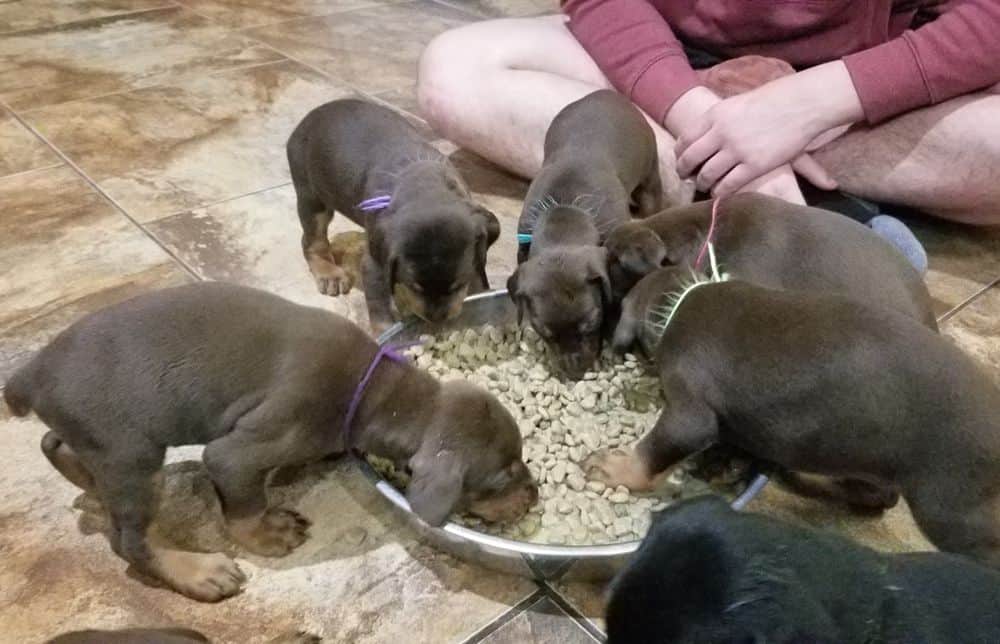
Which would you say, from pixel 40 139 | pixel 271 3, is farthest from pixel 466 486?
pixel 271 3

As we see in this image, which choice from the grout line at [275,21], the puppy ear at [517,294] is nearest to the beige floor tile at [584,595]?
the puppy ear at [517,294]

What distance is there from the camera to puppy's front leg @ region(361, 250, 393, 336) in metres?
2.54

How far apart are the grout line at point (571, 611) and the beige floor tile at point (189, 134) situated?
2.03 m

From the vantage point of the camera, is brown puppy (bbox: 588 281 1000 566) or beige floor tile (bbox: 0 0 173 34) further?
beige floor tile (bbox: 0 0 173 34)

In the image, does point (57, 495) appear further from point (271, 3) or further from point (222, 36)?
point (271, 3)

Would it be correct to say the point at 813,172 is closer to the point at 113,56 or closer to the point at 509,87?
the point at 509,87

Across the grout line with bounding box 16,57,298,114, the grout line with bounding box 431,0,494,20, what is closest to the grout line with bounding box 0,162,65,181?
the grout line with bounding box 16,57,298,114

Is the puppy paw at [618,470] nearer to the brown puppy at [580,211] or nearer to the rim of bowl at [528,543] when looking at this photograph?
the rim of bowl at [528,543]

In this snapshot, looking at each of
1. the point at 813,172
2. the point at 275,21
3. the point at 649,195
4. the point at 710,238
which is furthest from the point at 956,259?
the point at 275,21

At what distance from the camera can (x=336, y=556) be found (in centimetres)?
196

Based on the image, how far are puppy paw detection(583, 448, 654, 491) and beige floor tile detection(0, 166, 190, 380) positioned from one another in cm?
147

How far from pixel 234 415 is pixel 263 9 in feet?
14.4

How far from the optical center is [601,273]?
2.36m

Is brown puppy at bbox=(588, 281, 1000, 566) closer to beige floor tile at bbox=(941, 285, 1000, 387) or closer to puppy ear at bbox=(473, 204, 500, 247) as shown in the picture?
puppy ear at bbox=(473, 204, 500, 247)
